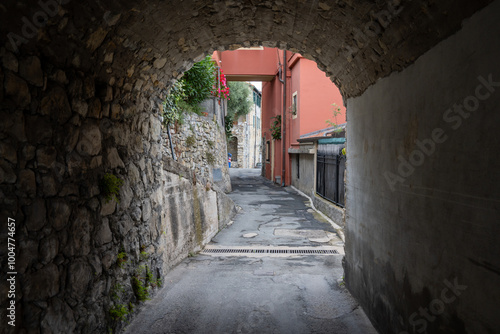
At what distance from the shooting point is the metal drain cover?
6102 millimetres

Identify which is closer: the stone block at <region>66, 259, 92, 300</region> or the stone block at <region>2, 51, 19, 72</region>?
the stone block at <region>2, 51, 19, 72</region>

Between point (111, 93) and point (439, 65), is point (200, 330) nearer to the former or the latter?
point (111, 93)

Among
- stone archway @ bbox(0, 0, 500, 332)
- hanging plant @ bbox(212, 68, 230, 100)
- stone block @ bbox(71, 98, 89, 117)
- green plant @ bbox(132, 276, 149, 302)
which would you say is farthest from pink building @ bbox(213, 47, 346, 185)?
stone block @ bbox(71, 98, 89, 117)

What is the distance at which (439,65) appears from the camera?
83.0 inches

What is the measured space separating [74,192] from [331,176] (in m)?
7.87

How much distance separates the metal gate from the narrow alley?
5.45ft

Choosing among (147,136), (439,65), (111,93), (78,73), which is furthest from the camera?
(147,136)

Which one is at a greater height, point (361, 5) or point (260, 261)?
point (361, 5)

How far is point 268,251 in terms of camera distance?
6281 millimetres

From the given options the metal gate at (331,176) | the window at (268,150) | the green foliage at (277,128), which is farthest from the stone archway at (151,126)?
the window at (268,150)

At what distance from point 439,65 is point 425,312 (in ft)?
5.23

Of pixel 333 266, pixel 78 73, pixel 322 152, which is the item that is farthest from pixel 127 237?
pixel 322 152

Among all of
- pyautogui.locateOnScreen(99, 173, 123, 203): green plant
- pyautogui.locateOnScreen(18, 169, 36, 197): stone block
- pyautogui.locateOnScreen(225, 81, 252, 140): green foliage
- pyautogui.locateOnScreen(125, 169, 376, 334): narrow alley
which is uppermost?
pyautogui.locateOnScreen(225, 81, 252, 140): green foliage

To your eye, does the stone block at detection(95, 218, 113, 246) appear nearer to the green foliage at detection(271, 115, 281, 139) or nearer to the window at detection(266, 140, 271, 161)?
the green foliage at detection(271, 115, 281, 139)
